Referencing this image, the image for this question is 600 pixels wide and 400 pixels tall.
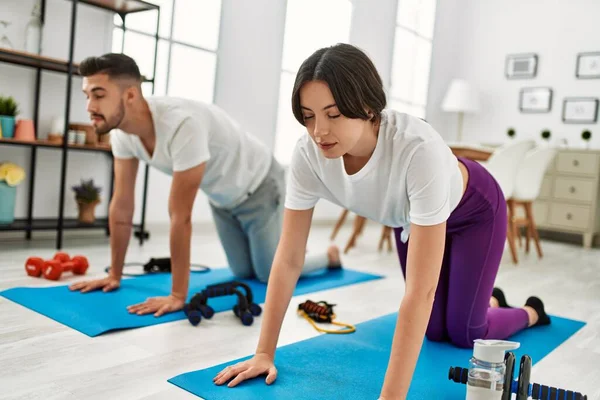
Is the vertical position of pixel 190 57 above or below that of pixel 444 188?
above

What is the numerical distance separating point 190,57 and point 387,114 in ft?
10.1

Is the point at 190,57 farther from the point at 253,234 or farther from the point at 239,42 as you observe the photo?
the point at 253,234

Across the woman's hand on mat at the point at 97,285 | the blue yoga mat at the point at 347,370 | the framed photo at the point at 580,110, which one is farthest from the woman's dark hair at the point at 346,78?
the framed photo at the point at 580,110

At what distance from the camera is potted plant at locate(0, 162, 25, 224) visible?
302cm

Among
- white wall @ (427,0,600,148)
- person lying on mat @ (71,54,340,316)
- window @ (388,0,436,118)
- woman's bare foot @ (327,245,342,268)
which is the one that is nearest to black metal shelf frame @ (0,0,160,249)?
person lying on mat @ (71,54,340,316)

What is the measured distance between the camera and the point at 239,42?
169 inches

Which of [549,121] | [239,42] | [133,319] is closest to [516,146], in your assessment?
[239,42]

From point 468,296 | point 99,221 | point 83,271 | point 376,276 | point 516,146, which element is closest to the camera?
point 468,296

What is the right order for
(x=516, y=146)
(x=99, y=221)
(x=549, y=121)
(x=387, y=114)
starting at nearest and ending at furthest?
(x=387, y=114), (x=99, y=221), (x=516, y=146), (x=549, y=121)

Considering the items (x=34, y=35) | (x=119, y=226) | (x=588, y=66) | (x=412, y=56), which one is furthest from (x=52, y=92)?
(x=588, y=66)

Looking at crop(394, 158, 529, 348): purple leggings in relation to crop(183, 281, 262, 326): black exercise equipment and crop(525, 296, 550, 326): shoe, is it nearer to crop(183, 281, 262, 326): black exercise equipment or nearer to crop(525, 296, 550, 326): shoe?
crop(525, 296, 550, 326): shoe

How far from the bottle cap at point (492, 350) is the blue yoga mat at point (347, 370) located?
10.2 inches

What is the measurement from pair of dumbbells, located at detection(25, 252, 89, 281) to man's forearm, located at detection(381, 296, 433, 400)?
1.72m

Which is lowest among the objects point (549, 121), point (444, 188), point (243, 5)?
point (444, 188)
